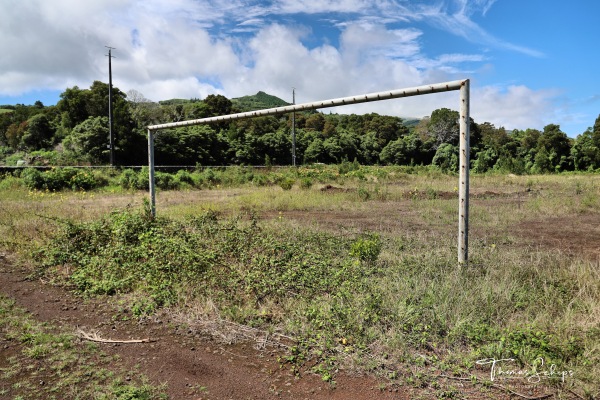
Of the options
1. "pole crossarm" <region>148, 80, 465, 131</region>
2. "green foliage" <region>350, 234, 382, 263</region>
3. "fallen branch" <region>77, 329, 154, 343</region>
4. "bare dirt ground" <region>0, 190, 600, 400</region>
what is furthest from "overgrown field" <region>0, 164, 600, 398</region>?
"pole crossarm" <region>148, 80, 465, 131</region>

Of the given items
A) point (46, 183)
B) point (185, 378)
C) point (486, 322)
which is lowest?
point (185, 378)

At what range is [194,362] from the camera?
3168 millimetres

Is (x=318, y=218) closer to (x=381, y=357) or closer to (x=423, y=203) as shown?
(x=423, y=203)

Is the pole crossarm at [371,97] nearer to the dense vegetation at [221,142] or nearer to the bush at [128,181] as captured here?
the bush at [128,181]

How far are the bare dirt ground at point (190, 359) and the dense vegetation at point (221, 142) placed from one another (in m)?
22.7

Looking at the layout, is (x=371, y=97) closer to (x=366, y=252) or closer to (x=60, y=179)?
(x=366, y=252)

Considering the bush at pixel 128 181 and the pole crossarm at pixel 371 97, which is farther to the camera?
the bush at pixel 128 181

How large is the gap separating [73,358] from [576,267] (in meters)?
5.05

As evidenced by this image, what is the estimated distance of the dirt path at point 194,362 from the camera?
273cm

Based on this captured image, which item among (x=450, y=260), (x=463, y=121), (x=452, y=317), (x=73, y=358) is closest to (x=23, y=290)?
(x=73, y=358)

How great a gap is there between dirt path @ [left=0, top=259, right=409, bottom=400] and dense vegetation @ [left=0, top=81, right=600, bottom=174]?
23.0m

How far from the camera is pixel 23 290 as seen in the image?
195 inches

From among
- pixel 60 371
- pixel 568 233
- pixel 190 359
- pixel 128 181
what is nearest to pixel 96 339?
pixel 60 371

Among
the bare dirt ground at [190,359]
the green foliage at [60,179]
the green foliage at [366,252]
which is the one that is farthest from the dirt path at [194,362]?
the green foliage at [60,179]
